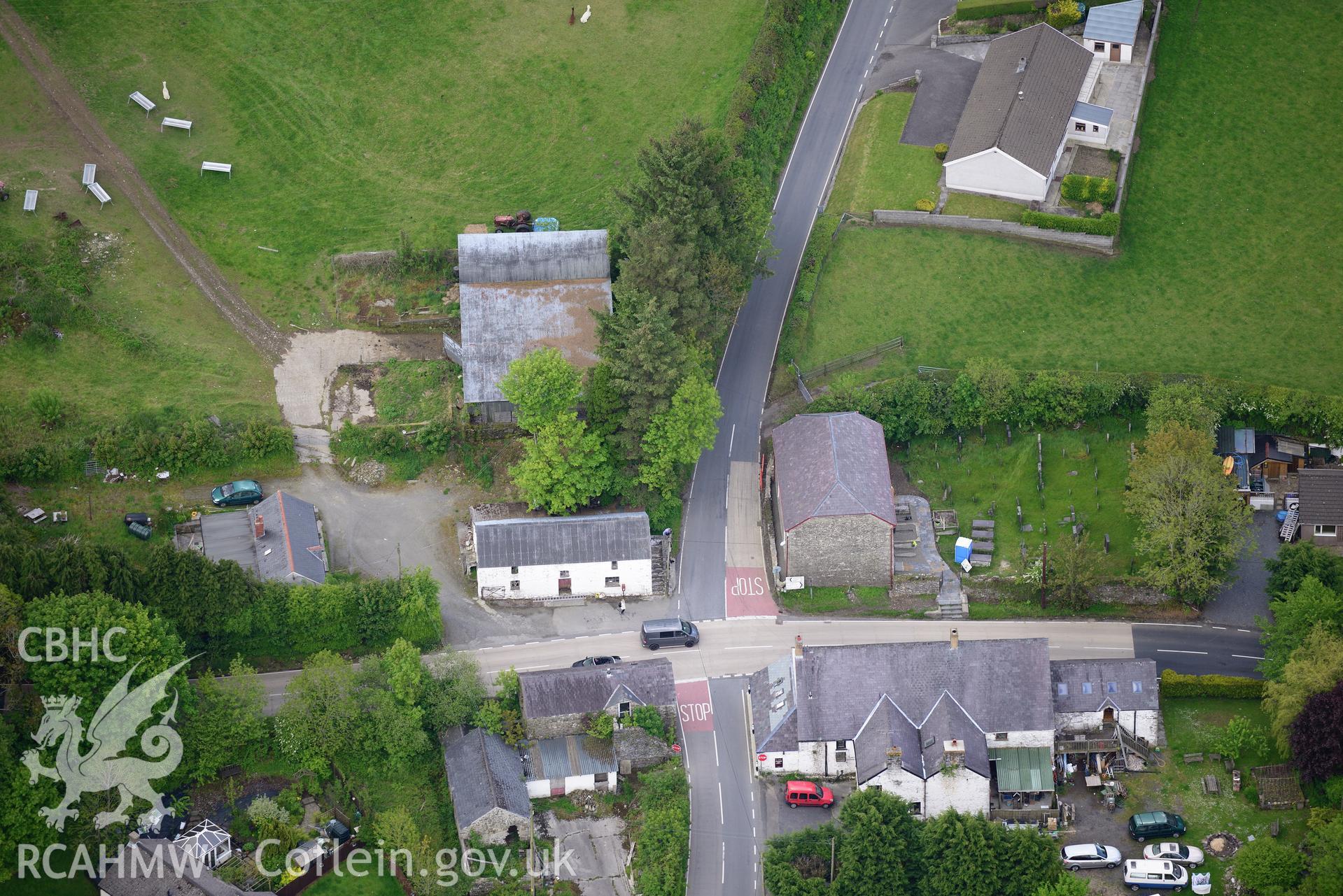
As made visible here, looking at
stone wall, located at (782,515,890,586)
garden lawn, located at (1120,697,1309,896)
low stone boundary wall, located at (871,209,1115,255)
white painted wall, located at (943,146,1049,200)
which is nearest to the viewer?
garden lawn, located at (1120,697,1309,896)

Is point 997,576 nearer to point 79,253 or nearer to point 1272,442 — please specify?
point 1272,442

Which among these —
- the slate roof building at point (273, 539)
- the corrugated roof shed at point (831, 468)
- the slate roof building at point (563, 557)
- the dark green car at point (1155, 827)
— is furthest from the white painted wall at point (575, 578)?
the dark green car at point (1155, 827)

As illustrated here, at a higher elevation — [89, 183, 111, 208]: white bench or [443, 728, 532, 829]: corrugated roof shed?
[89, 183, 111, 208]: white bench

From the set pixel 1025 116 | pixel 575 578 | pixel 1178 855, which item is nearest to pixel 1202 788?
pixel 1178 855

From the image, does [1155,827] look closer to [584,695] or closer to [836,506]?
[836,506]

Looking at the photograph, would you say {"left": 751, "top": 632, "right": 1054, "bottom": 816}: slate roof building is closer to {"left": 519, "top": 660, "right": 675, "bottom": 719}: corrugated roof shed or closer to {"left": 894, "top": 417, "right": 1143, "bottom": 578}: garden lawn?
{"left": 519, "top": 660, "right": 675, "bottom": 719}: corrugated roof shed

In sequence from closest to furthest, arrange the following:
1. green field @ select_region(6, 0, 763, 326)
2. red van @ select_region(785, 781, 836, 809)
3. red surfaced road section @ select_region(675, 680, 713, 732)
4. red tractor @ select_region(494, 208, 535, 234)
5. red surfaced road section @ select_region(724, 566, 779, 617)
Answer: red van @ select_region(785, 781, 836, 809) < red surfaced road section @ select_region(675, 680, 713, 732) < red surfaced road section @ select_region(724, 566, 779, 617) < red tractor @ select_region(494, 208, 535, 234) < green field @ select_region(6, 0, 763, 326)

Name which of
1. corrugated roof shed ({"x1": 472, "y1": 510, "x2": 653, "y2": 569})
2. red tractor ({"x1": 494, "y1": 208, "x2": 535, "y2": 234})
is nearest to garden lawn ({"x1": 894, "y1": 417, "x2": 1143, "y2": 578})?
corrugated roof shed ({"x1": 472, "y1": 510, "x2": 653, "y2": 569})
